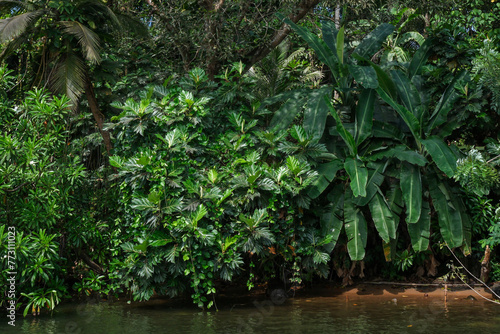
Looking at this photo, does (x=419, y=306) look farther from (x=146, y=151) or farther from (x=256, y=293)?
(x=146, y=151)

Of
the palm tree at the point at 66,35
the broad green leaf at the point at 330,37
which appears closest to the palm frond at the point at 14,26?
the palm tree at the point at 66,35

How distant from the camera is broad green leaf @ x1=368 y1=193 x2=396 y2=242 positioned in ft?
25.4

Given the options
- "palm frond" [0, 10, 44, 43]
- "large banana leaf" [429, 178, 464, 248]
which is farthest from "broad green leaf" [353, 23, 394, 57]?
"palm frond" [0, 10, 44, 43]

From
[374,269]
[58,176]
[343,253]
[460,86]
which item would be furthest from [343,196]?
[58,176]

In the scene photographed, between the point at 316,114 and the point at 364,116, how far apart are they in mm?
724

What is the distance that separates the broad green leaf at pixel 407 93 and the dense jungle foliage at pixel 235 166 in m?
0.02

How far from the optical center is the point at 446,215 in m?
7.93

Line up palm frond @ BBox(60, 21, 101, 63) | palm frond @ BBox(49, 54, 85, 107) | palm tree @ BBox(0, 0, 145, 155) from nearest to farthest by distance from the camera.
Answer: palm frond @ BBox(60, 21, 101, 63) < palm tree @ BBox(0, 0, 145, 155) < palm frond @ BBox(49, 54, 85, 107)

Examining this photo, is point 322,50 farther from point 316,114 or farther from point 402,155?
point 402,155

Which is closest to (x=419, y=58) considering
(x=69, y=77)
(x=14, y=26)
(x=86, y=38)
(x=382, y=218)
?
(x=382, y=218)

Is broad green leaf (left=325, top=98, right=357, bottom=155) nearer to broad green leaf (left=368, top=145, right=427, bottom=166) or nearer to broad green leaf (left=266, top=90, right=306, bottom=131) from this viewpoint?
broad green leaf (left=368, top=145, right=427, bottom=166)

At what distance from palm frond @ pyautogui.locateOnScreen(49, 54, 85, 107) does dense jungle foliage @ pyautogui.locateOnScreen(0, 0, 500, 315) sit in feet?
0.08

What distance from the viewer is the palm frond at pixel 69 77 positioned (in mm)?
8656

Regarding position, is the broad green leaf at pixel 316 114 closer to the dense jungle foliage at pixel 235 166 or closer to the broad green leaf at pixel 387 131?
the dense jungle foliage at pixel 235 166
